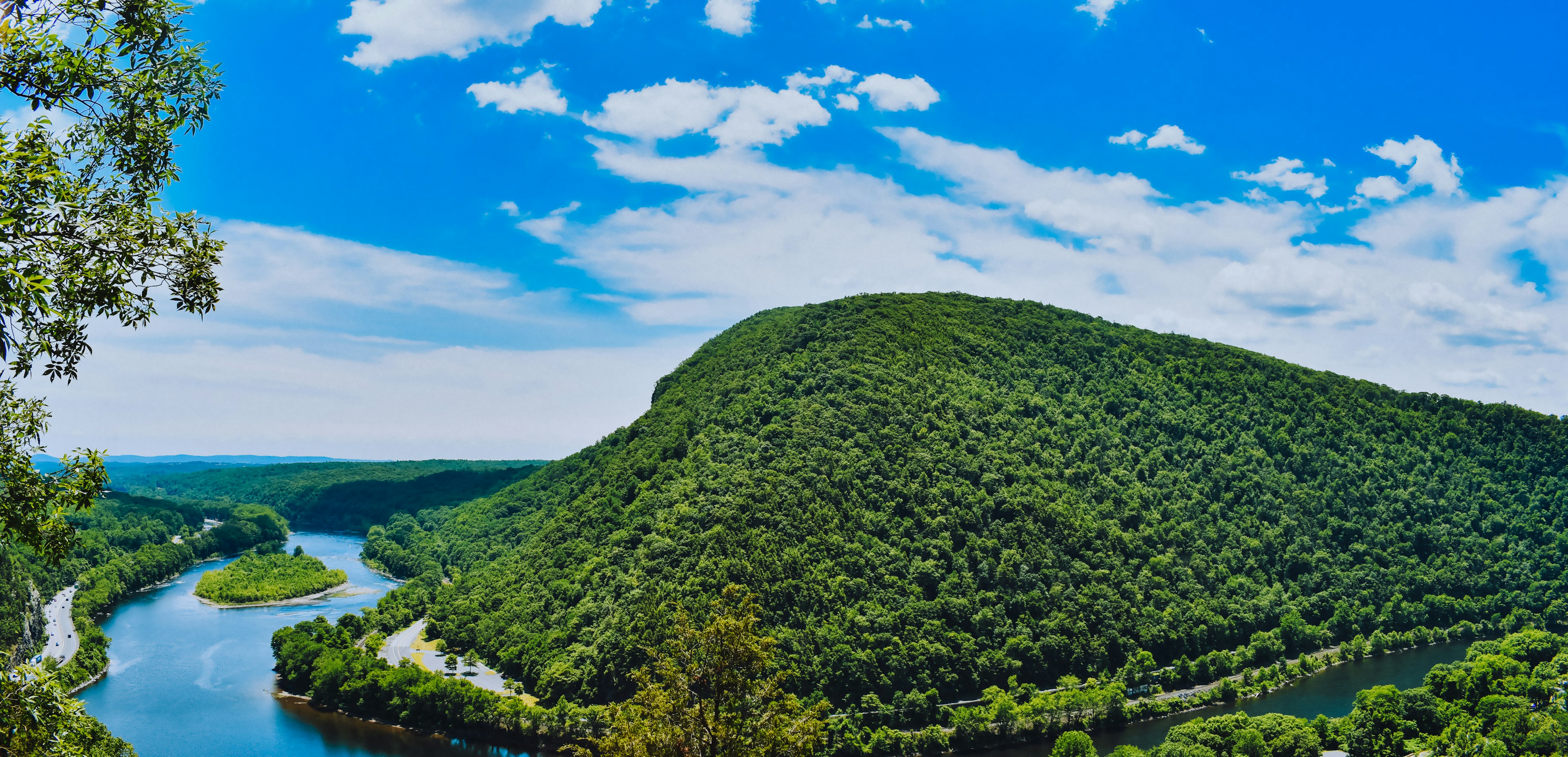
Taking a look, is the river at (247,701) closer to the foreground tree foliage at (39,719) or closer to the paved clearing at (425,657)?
the paved clearing at (425,657)

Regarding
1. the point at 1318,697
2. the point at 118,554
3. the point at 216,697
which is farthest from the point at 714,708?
the point at 118,554

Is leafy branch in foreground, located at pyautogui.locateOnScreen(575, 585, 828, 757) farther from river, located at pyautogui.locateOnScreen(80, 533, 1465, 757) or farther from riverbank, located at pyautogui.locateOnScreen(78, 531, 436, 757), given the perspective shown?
riverbank, located at pyautogui.locateOnScreen(78, 531, 436, 757)

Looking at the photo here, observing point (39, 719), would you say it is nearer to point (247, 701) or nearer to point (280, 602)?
point (247, 701)

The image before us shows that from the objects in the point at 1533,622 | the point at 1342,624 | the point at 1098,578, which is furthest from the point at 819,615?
the point at 1533,622

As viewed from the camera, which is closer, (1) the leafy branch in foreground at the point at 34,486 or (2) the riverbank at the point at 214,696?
(1) the leafy branch in foreground at the point at 34,486

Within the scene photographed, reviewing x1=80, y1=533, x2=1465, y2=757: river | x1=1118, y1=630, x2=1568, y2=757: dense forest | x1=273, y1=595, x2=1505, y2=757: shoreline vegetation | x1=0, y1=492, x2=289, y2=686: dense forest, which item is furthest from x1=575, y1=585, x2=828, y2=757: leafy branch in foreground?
x1=0, y1=492, x2=289, y2=686: dense forest

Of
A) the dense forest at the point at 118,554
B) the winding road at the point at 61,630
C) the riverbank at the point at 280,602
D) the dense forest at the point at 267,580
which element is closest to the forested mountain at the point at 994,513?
the riverbank at the point at 280,602

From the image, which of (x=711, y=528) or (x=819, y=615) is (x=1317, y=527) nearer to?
(x=819, y=615)
